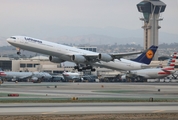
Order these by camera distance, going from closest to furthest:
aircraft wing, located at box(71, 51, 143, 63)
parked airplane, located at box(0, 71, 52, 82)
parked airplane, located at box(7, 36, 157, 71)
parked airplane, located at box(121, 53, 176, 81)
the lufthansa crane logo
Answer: parked airplane, located at box(7, 36, 157, 71)
aircraft wing, located at box(71, 51, 143, 63)
the lufthansa crane logo
parked airplane, located at box(121, 53, 176, 81)
parked airplane, located at box(0, 71, 52, 82)

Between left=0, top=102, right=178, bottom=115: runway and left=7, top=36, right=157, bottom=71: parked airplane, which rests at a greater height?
left=7, top=36, right=157, bottom=71: parked airplane

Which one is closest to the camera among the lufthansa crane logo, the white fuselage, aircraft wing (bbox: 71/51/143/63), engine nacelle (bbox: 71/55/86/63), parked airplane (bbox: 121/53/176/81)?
engine nacelle (bbox: 71/55/86/63)

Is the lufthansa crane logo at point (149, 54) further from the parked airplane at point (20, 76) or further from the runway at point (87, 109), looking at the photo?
the runway at point (87, 109)

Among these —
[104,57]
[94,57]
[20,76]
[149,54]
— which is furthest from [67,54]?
[20,76]

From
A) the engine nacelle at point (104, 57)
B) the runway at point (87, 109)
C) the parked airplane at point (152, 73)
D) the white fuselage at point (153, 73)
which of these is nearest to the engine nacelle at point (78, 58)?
the engine nacelle at point (104, 57)

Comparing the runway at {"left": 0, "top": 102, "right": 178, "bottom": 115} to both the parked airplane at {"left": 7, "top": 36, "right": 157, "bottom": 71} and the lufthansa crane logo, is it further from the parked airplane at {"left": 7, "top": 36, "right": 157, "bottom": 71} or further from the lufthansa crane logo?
the lufthansa crane logo

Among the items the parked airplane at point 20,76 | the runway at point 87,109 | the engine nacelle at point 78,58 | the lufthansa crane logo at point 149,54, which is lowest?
the runway at point 87,109

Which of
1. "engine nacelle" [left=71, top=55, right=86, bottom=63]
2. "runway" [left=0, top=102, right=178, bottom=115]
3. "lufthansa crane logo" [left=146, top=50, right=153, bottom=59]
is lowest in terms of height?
"runway" [left=0, top=102, right=178, bottom=115]

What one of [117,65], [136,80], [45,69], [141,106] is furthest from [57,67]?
[141,106]

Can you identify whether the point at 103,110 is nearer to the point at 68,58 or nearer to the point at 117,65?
the point at 68,58

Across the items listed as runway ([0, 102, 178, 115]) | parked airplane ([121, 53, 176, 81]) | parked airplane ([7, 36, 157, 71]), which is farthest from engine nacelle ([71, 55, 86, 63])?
runway ([0, 102, 178, 115])

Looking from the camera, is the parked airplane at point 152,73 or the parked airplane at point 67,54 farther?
the parked airplane at point 152,73
